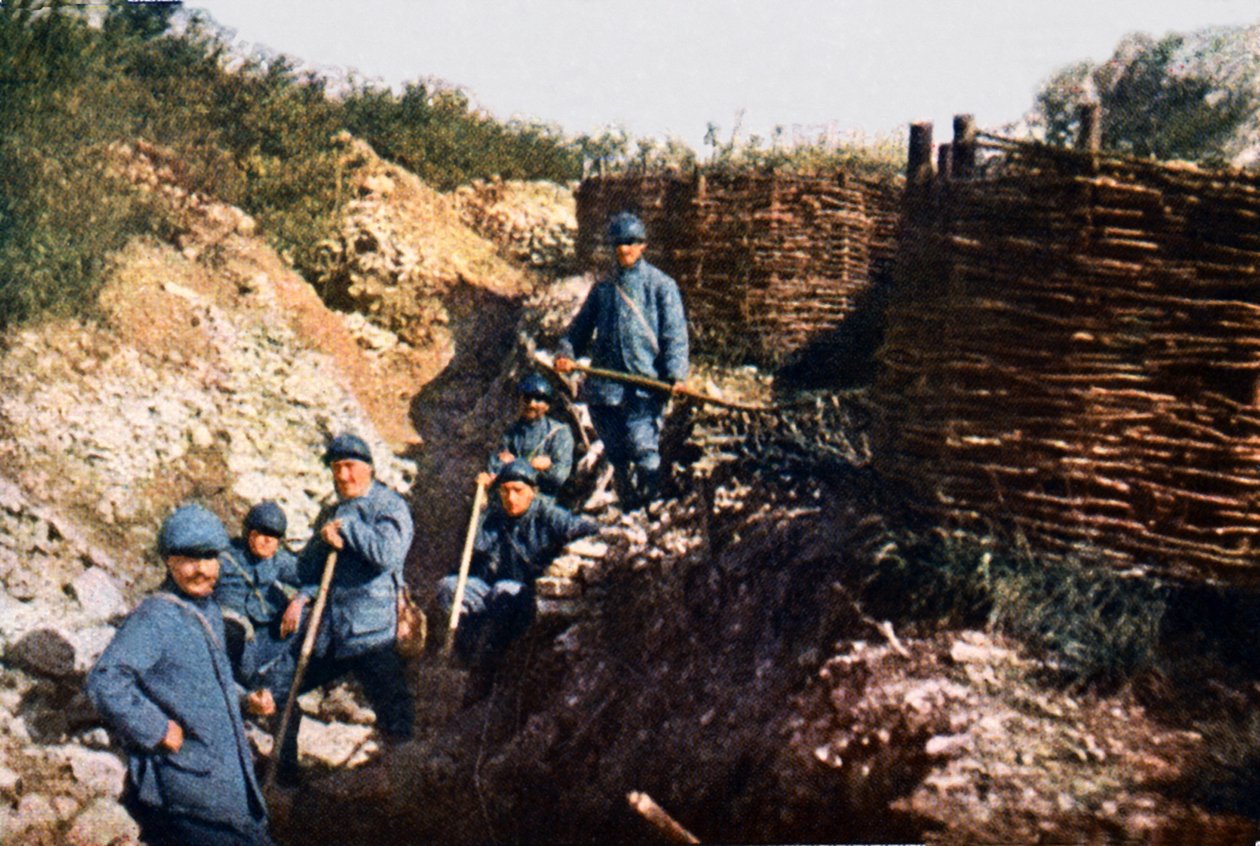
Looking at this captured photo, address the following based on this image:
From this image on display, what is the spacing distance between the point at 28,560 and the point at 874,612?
12.5 ft

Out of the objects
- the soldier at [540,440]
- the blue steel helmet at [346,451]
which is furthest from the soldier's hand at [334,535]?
the soldier at [540,440]

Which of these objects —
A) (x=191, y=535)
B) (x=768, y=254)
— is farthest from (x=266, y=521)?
(x=768, y=254)

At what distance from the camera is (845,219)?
8.09m

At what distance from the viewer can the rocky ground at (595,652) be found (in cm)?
Result: 340

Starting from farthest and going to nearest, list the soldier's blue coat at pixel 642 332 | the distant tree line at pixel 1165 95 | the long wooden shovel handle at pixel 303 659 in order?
the soldier's blue coat at pixel 642 332 < the distant tree line at pixel 1165 95 < the long wooden shovel handle at pixel 303 659

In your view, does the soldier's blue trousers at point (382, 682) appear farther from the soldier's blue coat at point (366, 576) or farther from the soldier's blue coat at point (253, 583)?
the soldier's blue coat at point (253, 583)

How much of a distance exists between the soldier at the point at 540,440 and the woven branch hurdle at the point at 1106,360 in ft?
8.93

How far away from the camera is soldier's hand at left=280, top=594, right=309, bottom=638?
4.78 meters

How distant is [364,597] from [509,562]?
3.09ft

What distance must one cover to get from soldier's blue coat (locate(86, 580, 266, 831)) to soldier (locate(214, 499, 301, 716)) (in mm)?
1178

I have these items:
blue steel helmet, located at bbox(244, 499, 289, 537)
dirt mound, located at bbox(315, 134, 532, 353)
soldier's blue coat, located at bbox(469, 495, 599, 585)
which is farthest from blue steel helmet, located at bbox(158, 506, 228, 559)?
dirt mound, located at bbox(315, 134, 532, 353)

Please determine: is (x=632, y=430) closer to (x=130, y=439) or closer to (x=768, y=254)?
(x=768, y=254)

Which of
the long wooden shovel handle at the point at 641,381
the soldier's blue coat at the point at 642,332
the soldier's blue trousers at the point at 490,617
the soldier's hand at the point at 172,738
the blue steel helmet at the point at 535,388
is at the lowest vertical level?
the soldier's blue trousers at the point at 490,617

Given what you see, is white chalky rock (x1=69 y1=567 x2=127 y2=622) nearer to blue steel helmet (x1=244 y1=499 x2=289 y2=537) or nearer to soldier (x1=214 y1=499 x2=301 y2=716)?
soldier (x1=214 y1=499 x2=301 y2=716)
